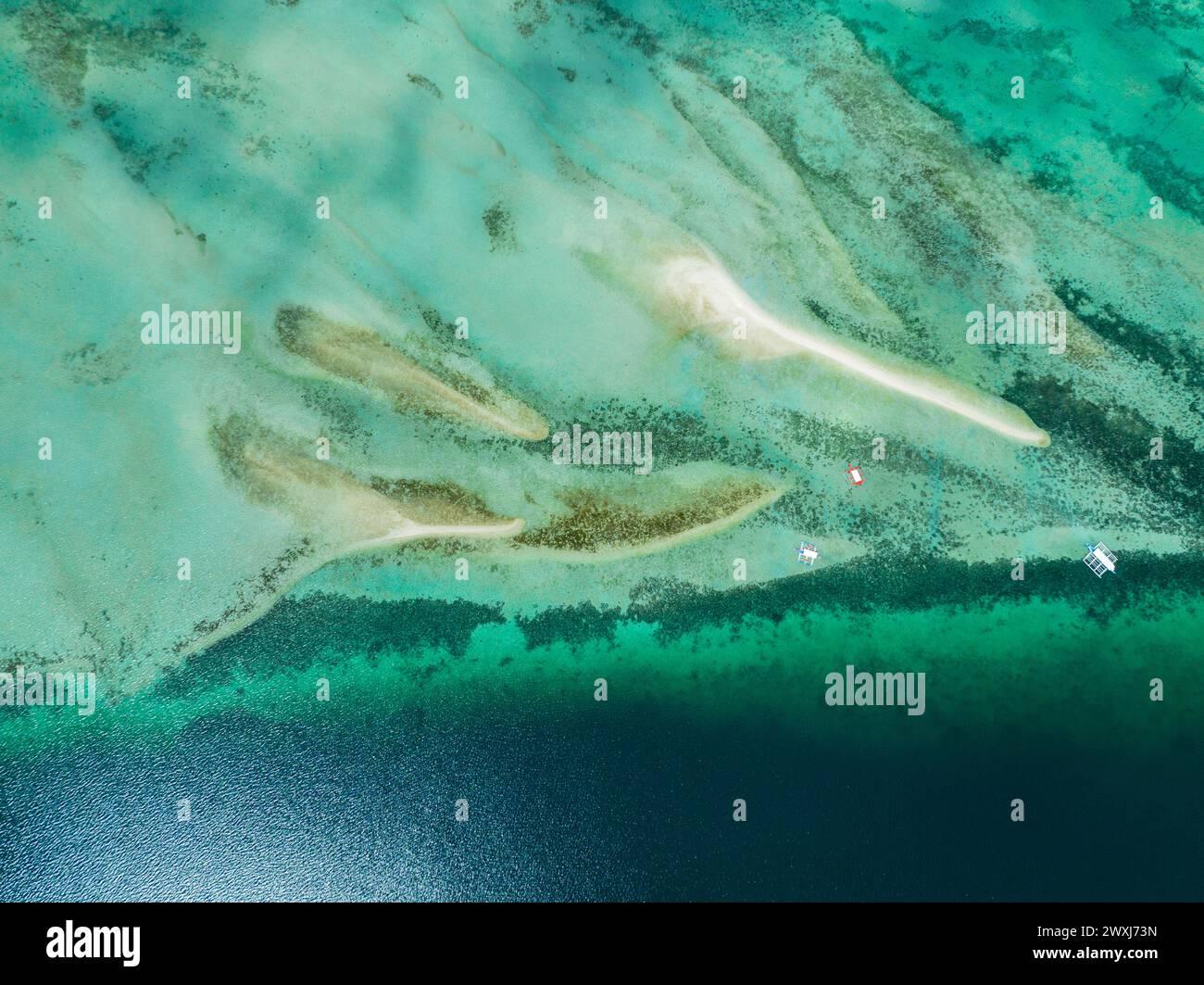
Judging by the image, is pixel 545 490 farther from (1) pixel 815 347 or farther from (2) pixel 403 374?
(1) pixel 815 347

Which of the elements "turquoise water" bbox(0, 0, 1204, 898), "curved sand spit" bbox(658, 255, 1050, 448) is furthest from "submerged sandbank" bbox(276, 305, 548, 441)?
"curved sand spit" bbox(658, 255, 1050, 448)

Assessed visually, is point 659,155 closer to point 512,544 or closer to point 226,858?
point 512,544

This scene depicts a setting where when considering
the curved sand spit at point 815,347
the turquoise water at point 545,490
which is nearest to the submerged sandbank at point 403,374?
the turquoise water at point 545,490

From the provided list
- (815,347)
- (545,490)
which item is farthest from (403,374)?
(815,347)

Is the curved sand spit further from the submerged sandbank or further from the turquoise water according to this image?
the submerged sandbank

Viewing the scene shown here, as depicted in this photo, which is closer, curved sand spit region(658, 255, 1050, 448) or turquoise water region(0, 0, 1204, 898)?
turquoise water region(0, 0, 1204, 898)

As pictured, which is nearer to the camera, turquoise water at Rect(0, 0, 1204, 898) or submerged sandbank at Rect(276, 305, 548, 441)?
turquoise water at Rect(0, 0, 1204, 898)

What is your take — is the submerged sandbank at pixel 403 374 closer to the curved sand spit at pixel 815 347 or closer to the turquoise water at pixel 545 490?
the turquoise water at pixel 545 490
